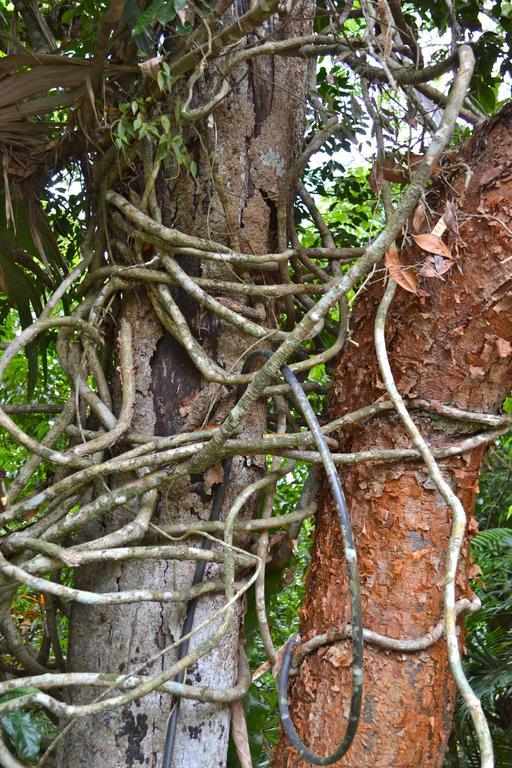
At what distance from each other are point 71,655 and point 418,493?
0.52 metres

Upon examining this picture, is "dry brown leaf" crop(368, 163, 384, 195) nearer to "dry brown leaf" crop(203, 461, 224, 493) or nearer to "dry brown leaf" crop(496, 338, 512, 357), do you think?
"dry brown leaf" crop(496, 338, 512, 357)

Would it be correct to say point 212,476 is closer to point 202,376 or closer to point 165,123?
point 202,376

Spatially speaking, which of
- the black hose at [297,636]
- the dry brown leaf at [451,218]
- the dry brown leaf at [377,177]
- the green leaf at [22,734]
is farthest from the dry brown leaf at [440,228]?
the green leaf at [22,734]

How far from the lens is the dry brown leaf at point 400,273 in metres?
0.92

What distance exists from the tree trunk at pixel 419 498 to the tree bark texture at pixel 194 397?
16 centimetres

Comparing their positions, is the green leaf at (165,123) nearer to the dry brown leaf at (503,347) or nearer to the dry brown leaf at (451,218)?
the dry brown leaf at (451,218)

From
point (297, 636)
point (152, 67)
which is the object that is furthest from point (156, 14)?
point (297, 636)

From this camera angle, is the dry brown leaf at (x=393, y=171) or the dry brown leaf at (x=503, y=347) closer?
the dry brown leaf at (x=503, y=347)

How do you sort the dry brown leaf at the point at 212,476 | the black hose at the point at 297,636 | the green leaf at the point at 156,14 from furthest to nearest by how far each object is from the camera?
the dry brown leaf at the point at 212,476 → the green leaf at the point at 156,14 → the black hose at the point at 297,636

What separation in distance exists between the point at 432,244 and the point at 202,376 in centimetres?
36

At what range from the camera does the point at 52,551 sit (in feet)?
2.81

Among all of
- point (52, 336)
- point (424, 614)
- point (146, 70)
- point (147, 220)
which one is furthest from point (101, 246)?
point (424, 614)

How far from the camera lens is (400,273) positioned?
0.92 metres

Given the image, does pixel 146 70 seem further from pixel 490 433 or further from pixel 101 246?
pixel 490 433
